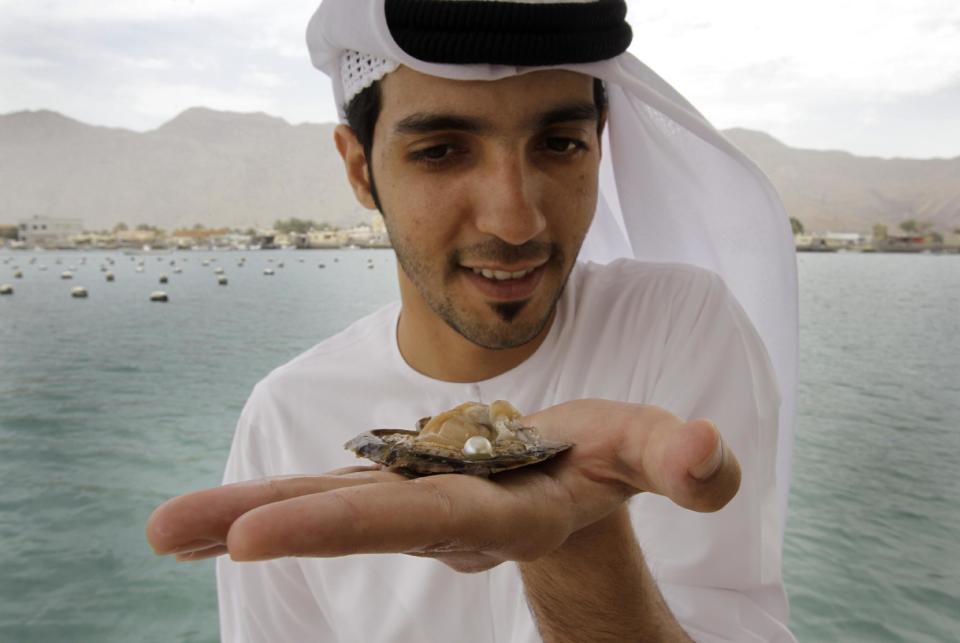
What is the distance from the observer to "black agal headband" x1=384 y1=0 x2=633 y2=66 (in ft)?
4.62

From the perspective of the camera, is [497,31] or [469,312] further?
[469,312]

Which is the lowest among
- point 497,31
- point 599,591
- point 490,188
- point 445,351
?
point 599,591

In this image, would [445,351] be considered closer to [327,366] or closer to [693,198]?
[327,366]

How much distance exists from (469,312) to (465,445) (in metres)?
0.45

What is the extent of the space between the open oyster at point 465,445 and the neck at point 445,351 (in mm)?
376

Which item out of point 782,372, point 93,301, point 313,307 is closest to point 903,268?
point 313,307

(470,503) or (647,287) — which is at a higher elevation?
(647,287)

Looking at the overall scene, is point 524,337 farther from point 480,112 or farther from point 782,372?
point 782,372

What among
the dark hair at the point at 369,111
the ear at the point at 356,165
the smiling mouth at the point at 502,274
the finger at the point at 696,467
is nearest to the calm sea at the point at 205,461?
the ear at the point at 356,165

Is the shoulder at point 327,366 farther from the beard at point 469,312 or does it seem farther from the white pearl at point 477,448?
the white pearl at point 477,448

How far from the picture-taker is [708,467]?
735mm

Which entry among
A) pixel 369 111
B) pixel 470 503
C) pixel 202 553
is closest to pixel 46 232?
pixel 369 111

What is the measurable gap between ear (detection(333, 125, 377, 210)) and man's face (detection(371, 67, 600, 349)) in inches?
7.0

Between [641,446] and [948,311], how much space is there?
2884cm
